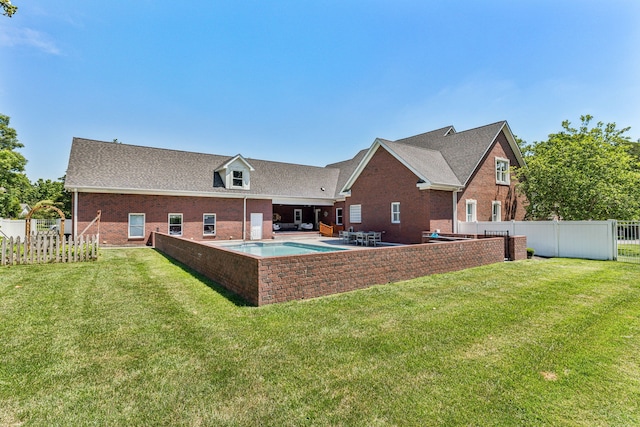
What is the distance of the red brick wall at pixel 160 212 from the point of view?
18.7m

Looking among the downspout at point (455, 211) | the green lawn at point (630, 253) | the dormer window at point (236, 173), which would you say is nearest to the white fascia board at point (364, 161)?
the downspout at point (455, 211)

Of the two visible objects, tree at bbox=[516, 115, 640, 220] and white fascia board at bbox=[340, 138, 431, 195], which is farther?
white fascia board at bbox=[340, 138, 431, 195]

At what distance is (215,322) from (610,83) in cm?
2247

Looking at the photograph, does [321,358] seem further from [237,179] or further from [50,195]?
[50,195]

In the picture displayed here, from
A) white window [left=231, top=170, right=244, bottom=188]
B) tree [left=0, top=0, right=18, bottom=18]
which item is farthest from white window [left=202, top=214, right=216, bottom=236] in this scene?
tree [left=0, top=0, right=18, bottom=18]

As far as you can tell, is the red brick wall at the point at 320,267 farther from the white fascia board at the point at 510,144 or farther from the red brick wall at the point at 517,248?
the white fascia board at the point at 510,144

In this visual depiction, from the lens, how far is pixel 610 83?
16.2m

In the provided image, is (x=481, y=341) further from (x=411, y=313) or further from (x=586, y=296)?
(x=586, y=296)

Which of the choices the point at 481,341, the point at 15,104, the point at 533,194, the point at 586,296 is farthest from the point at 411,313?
the point at 15,104

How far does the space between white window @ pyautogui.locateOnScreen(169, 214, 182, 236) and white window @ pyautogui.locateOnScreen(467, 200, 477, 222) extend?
19.6m

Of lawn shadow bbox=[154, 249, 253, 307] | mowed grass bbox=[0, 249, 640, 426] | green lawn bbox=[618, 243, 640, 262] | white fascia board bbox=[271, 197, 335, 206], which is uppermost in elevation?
white fascia board bbox=[271, 197, 335, 206]

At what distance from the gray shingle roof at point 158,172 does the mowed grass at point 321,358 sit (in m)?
14.2

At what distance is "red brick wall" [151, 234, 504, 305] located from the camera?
6566mm

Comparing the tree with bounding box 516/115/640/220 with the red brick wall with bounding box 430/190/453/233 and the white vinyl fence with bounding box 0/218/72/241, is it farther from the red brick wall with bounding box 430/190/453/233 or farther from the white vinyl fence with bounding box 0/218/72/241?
the white vinyl fence with bounding box 0/218/72/241
